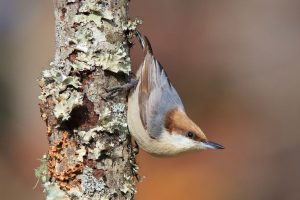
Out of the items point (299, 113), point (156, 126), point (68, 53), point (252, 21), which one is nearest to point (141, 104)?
point (156, 126)

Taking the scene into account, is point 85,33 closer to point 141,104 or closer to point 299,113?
point 141,104

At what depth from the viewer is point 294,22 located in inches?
303

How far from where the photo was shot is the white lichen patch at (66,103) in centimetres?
247

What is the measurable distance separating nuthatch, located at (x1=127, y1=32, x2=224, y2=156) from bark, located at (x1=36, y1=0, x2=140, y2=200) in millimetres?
540

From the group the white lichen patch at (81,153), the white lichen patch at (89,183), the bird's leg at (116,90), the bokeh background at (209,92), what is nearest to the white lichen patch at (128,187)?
the white lichen patch at (89,183)

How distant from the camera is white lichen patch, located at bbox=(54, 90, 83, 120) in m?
2.47

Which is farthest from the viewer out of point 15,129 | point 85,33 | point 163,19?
point 163,19

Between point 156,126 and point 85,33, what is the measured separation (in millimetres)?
958

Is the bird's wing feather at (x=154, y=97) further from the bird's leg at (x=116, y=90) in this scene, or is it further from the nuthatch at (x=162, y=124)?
the bird's leg at (x=116, y=90)

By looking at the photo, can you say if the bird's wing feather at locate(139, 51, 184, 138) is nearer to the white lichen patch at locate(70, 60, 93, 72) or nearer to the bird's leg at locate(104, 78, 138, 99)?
the bird's leg at locate(104, 78, 138, 99)

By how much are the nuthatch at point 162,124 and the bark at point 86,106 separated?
0.54m

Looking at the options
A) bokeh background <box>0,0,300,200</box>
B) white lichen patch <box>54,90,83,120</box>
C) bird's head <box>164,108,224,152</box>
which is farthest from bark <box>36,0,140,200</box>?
bokeh background <box>0,0,300,200</box>

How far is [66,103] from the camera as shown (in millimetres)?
2484

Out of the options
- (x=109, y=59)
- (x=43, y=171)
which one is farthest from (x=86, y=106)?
(x=43, y=171)
